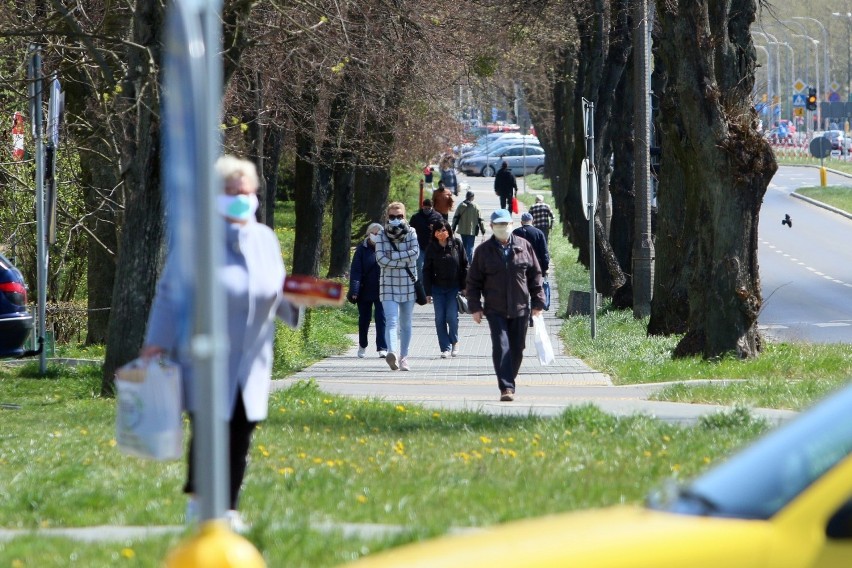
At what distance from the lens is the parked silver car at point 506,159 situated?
79.5 meters

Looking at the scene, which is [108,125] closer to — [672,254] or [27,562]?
[672,254]

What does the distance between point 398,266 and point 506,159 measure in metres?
62.2

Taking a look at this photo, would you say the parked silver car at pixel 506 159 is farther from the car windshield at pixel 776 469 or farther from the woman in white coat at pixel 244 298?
the car windshield at pixel 776 469

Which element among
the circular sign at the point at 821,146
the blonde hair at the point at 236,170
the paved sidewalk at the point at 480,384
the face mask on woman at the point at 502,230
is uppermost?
the circular sign at the point at 821,146

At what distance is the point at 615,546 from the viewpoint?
3428mm

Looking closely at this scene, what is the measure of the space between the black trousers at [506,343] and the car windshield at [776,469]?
29.7 feet

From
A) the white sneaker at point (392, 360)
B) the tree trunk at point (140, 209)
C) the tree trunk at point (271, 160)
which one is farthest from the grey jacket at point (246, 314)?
the tree trunk at point (271, 160)

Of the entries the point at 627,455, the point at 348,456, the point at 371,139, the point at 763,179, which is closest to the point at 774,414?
the point at 627,455

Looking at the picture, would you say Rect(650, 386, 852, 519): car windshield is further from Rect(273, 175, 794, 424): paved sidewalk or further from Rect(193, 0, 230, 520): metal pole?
Rect(273, 175, 794, 424): paved sidewalk

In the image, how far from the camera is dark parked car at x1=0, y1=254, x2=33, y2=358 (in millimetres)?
15336

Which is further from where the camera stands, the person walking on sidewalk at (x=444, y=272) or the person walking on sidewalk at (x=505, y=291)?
the person walking on sidewalk at (x=444, y=272)

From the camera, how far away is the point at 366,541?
20.4 ft

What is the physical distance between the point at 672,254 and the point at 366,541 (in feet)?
49.3

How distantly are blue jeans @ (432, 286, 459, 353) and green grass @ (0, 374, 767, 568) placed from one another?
21.6 feet
